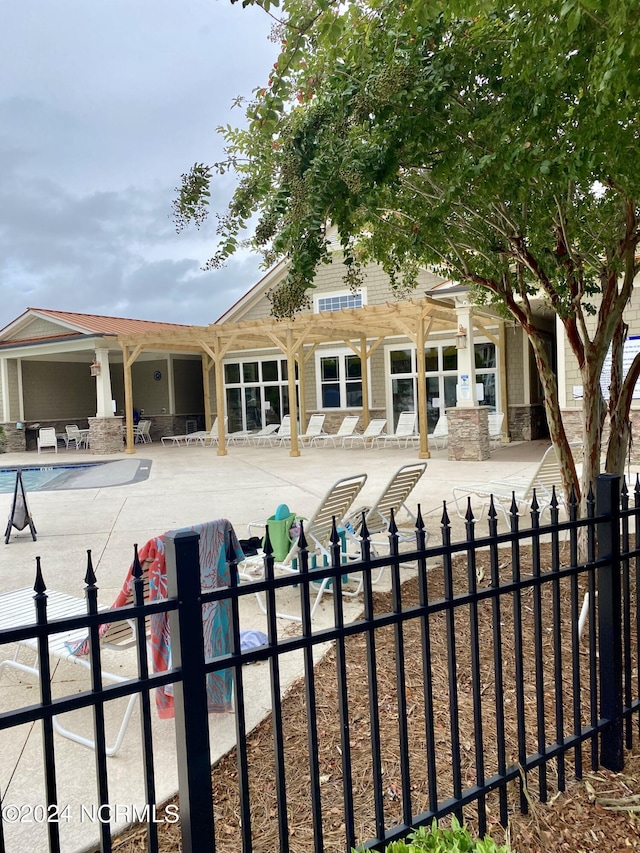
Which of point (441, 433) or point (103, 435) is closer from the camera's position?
point (441, 433)

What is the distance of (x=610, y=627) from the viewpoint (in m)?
2.61

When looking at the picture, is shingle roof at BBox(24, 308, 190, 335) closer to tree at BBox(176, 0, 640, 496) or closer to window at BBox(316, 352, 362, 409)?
window at BBox(316, 352, 362, 409)

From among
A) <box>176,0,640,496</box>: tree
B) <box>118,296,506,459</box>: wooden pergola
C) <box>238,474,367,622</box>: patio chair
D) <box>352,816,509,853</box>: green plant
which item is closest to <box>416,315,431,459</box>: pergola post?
<box>118,296,506,459</box>: wooden pergola

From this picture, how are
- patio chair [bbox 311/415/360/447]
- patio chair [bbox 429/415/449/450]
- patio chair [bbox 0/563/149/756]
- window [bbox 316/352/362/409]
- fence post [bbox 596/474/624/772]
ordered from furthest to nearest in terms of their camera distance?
window [bbox 316/352/362/409] < patio chair [bbox 311/415/360/447] < patio chair [bbox 429/415/449/450] < patio chair [bbox 0/563/149/756] < fence post [bbox 596/474/624/772]

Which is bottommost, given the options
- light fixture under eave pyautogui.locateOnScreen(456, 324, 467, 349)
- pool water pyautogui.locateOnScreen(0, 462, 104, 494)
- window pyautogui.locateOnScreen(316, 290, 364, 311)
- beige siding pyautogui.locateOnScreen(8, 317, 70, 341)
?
pool water pyautogui.locateOnScreen(0, 462, 104, 494)

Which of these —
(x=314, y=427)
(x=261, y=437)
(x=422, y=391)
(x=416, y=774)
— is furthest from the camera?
(x=261, y=437)

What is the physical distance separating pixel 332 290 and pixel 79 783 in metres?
18.6

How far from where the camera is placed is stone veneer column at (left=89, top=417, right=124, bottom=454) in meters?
18.5

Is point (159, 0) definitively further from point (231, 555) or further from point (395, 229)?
point (231, 555)

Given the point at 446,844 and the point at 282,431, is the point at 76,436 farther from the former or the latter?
the point at 446,844

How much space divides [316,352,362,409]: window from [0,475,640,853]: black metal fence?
16.8m

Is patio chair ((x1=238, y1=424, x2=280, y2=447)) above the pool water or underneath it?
above

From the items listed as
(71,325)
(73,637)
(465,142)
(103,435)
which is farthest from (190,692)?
(71,325)

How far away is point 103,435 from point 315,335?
22.6 feet
